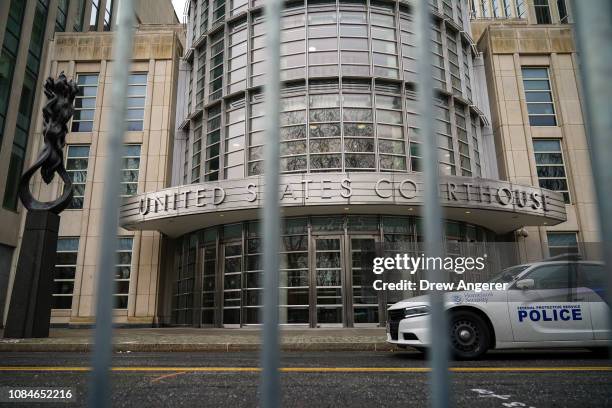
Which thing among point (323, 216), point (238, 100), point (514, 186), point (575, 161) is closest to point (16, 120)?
point (238, 100)

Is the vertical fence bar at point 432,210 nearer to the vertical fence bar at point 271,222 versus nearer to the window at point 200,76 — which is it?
the vertical fence bar at point 271,222

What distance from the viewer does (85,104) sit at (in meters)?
22.7

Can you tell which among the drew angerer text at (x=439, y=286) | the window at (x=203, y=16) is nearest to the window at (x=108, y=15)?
the window at (x=203, y=16)

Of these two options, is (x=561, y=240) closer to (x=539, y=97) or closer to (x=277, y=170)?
(x=539, y=97)

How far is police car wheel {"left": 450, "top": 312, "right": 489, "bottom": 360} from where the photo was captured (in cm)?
669

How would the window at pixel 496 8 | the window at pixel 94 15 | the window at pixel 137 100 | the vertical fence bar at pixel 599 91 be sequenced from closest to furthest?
the vertical fence bar at pixel 599 91
the window at pixel 137 100
the window at pixel 94 15
the window at pixel 496 8

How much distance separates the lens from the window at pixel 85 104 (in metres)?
22.4

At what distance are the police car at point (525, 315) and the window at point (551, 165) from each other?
16.2 metres

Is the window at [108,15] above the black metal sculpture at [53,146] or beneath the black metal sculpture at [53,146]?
above

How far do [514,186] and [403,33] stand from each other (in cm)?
833

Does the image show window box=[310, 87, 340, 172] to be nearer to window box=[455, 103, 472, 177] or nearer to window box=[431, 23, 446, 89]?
window box=[431, 23, 446, 89]

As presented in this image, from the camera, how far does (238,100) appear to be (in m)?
19.8

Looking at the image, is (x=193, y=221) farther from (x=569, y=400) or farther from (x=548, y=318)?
→ (x=569, y=400)

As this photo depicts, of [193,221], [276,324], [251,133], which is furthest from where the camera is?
[251,133]
